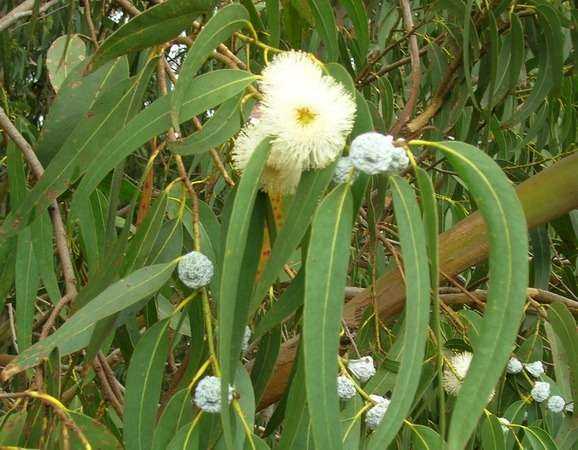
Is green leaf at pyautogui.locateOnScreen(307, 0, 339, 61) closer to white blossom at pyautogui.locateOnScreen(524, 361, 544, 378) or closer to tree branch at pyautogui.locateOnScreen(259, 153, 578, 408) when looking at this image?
tree branch at pyautogui.locateOnScreen(259, 153, 578, 408)

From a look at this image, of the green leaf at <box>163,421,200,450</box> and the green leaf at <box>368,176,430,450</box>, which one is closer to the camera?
the green leaf at <box>368,176,430,450</box>

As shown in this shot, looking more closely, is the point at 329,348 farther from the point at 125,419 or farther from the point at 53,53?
the point at 53,53

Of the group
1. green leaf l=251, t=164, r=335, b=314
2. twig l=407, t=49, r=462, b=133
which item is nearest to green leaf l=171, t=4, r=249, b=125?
green leaf l=251, t=164, r=335, b=314

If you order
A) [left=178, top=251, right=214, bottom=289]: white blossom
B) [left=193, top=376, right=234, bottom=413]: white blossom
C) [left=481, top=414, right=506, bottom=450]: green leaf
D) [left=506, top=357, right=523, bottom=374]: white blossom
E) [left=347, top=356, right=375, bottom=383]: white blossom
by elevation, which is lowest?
[left=506, top=357, right=523, bottom=374]: white blossom

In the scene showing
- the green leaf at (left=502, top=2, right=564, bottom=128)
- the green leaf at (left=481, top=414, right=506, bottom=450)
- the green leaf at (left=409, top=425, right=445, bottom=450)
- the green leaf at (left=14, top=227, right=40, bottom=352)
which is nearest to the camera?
the green leaf at (left=409, top=425, right=445, bottom=450)

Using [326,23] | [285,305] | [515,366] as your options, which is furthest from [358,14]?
[515,366]

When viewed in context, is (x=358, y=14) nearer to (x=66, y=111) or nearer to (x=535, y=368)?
(x=66, y=111)

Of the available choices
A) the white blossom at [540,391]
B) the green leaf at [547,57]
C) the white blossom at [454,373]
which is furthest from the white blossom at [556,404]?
the green leaf at [547,57]
